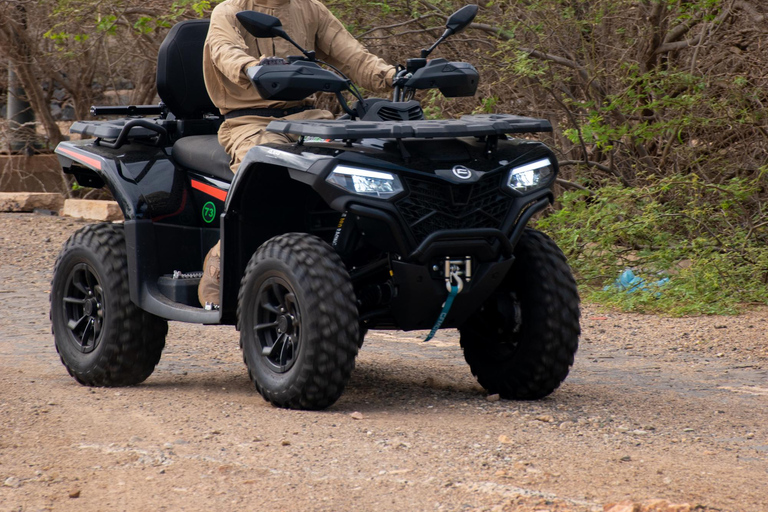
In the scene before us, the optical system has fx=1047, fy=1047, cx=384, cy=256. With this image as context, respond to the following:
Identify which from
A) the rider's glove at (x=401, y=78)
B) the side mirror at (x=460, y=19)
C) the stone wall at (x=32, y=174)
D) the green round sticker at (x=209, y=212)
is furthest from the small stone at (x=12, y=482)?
the stone wall at (x=32, y=174)

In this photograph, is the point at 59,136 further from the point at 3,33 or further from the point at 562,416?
the point at 562,416

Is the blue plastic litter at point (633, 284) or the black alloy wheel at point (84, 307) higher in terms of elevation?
the black alloy wheel at point (84, 307)

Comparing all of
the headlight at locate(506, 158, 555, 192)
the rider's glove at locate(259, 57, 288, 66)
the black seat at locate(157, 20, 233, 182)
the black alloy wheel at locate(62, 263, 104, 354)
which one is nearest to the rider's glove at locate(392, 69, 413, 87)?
the rider's glove at locate(259, 57, 288, 66)

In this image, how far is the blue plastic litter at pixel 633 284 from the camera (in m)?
8.30

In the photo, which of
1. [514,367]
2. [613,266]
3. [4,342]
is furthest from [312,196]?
[613,266]

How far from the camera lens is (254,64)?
457 centimetres

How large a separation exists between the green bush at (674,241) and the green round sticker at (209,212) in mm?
3946

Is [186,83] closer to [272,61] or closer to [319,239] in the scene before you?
[272,61]

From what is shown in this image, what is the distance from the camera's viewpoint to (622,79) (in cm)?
924

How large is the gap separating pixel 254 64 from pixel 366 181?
88 centimetres

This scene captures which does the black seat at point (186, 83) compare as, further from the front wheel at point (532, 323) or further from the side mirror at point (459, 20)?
the front wheel at point (532, 323)

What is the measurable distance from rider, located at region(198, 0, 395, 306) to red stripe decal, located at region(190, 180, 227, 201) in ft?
0.83

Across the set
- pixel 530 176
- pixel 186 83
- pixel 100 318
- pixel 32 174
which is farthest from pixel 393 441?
pixel 32 174

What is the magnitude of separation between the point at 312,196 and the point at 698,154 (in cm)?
569
